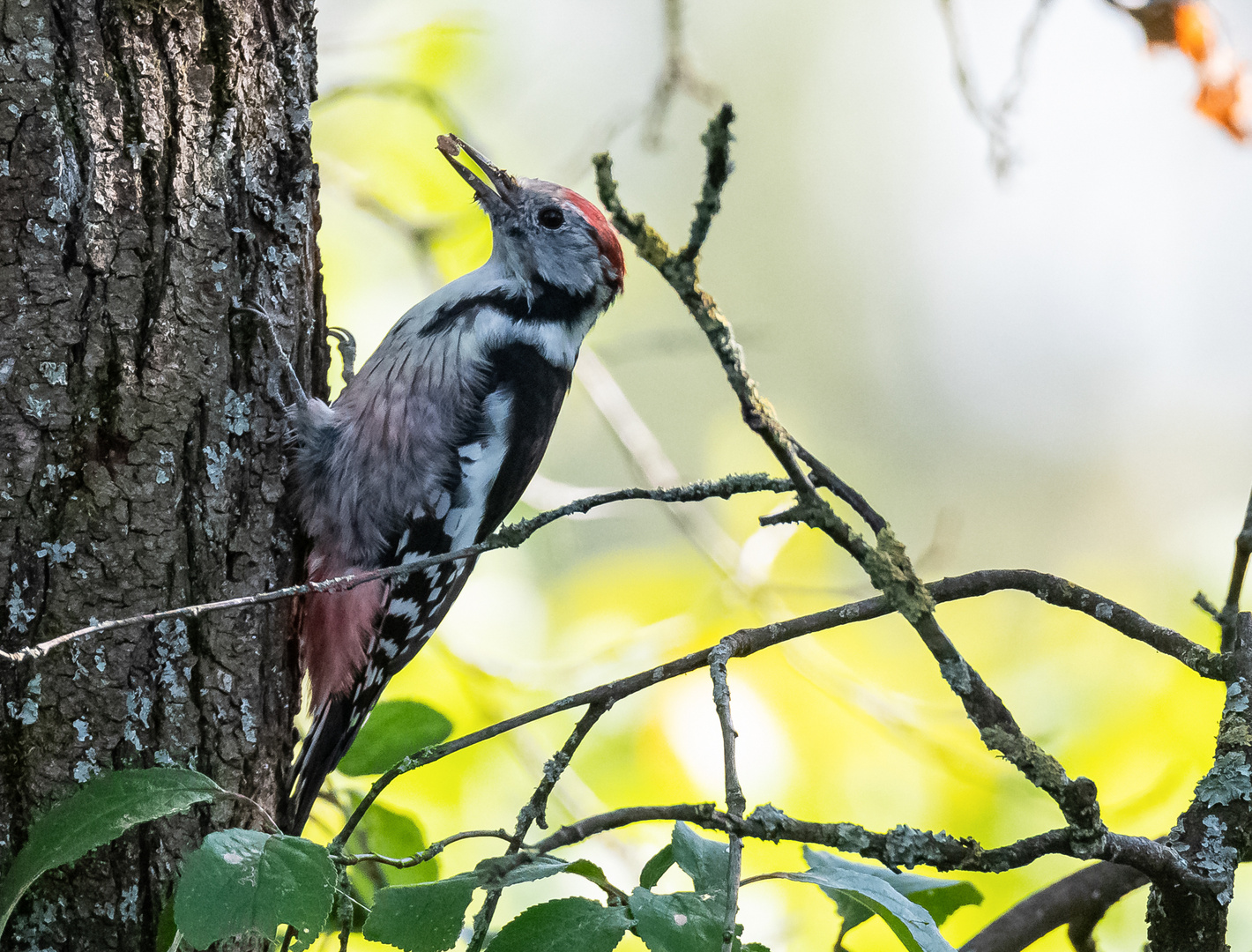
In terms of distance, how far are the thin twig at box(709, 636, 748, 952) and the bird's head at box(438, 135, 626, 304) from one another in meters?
1.38

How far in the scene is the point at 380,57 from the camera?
2166 mm

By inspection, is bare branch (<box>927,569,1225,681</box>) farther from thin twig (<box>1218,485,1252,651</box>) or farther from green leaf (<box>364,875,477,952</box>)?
green leaf (<box>364,875,477,952</box>)

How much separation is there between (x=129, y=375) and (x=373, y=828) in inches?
24.5

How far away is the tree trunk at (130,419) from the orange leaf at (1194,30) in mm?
2012

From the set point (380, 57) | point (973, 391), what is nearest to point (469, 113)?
point (380, 57)

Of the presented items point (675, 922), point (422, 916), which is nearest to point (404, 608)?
point (422, 916)

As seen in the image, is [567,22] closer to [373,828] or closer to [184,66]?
[184,66]

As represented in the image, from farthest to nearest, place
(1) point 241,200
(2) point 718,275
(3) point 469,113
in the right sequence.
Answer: (2) point 718,275 → (3) point 469,113 → (1) point 241,200

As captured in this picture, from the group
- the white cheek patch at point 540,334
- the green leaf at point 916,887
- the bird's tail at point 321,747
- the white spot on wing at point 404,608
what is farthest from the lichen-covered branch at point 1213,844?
the white cheek patch at point 540,334

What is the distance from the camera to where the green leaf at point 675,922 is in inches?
26.3

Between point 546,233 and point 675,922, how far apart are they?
1.61 metres

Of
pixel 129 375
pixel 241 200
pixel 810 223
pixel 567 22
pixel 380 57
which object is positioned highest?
pixel 810 223

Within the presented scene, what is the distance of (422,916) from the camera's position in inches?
30.6

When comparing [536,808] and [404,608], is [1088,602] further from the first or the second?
[404,608]
